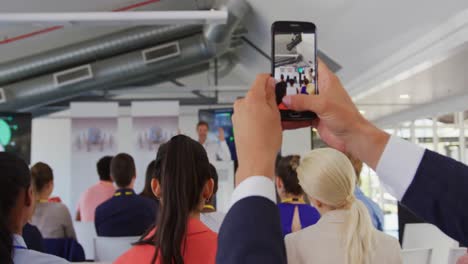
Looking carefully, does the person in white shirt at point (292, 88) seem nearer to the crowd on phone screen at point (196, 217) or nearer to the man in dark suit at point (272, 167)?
the man in dark suit at point (272, 167)

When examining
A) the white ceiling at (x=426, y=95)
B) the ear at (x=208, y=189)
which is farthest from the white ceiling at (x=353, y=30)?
the ear at (x=208, y=189)

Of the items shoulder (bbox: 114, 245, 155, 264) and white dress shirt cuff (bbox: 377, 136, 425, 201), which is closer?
white dress shirt cuff (bbox: 377, 136, 425, 201)

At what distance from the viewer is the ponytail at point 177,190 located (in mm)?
1540

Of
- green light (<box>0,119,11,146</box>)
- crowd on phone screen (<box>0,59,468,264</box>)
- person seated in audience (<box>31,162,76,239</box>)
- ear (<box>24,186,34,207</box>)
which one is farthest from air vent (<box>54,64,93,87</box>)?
ear (<box>24,186,34,207</box>)

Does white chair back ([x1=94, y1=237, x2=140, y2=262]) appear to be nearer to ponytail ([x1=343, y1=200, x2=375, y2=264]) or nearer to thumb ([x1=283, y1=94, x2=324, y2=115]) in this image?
ponytail ([x1=343, y1=200, x2=375, y2=264])

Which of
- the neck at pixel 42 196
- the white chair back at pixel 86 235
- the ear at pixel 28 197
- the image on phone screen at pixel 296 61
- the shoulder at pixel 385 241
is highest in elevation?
the image on phone screen at pixel 296 61

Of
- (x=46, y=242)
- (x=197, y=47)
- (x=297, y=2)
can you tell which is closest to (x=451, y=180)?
(x=46, y=242)

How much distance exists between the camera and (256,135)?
532 mm

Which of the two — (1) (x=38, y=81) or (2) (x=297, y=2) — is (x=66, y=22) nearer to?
(2) (x=297, y=2)

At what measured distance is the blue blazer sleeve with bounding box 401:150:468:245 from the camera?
0.56 meters

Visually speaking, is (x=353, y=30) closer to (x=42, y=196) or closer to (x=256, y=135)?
(x=42, y=196)

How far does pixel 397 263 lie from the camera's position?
1.65 meters

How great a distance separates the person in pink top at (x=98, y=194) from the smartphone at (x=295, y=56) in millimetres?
3602

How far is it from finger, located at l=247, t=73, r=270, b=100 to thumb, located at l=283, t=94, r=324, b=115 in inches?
2.6
